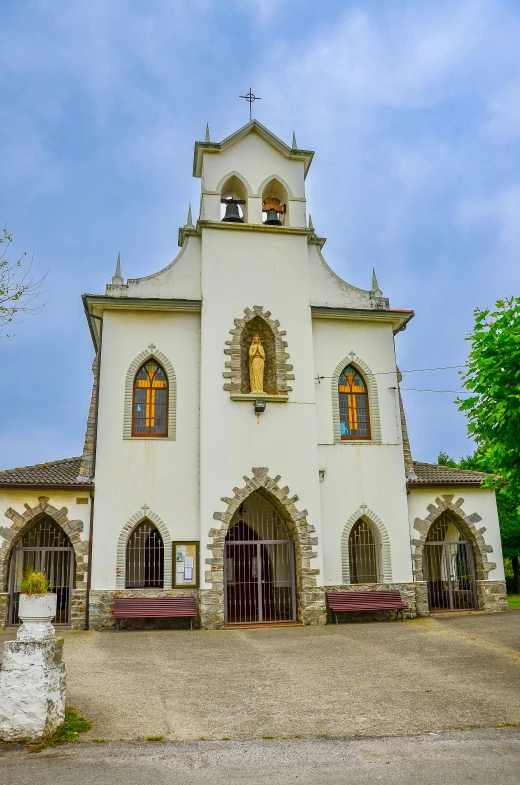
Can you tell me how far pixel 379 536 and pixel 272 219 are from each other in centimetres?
859

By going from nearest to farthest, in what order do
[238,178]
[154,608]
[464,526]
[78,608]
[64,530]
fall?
1. [154,608]
2. [78,608]
3. [64,530]
4. [464,526]
5. [238,178]

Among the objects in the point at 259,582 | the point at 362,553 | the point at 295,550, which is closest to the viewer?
the point at 259,582

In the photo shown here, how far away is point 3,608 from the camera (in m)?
14.8

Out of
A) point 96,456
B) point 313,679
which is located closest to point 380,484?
point 96,456

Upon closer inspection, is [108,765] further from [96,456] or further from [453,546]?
[453,546]

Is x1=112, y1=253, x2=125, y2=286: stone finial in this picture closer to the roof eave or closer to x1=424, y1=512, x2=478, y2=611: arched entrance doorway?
the roof eave

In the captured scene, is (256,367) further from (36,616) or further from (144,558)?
(36,616)

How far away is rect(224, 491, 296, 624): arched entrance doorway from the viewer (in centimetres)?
1574

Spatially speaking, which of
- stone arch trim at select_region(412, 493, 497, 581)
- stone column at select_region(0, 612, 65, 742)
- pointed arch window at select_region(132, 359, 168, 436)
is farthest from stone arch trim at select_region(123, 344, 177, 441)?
stone column at select_region(0, 612, 65, 742)

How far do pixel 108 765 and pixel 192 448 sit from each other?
10.6 m

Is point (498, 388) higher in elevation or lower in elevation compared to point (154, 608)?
higher

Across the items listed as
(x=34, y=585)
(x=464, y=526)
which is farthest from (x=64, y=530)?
(x=464, y=526)

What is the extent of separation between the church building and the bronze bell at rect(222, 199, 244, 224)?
0.04 meters

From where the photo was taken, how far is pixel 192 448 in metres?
16.0
